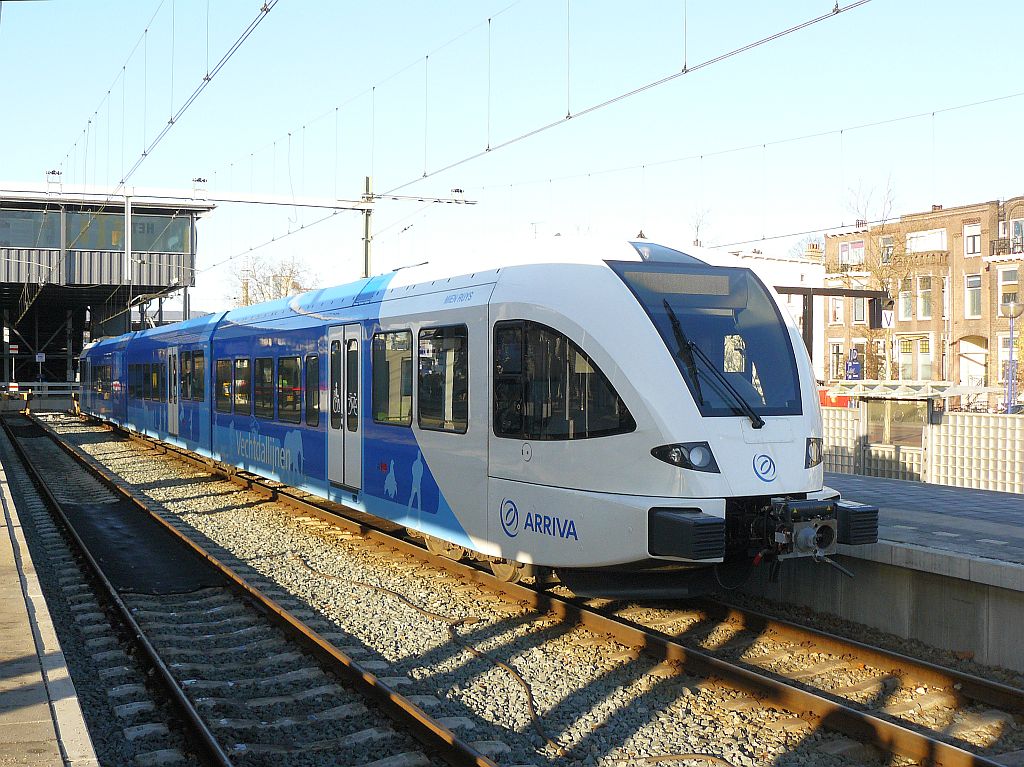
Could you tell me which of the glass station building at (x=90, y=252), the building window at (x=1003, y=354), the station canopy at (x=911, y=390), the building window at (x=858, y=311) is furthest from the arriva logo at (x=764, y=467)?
the building window at (x=858, y=311)

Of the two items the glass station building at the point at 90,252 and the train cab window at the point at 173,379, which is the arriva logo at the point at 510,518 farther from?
the glass station building at the point at 90,252

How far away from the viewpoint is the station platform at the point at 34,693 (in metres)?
4.88

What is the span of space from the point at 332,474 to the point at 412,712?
21.8 feet

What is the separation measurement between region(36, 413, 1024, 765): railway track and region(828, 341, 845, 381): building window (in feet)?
130

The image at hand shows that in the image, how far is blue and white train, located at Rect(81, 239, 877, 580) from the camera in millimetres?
7418

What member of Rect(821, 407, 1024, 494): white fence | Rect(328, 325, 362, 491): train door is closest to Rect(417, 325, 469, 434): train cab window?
Rect(328, 325, 362, 491): train door

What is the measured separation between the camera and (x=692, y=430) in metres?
7.40

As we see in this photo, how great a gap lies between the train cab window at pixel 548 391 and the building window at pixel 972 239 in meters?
39.9

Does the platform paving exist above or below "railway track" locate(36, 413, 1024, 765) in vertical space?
above

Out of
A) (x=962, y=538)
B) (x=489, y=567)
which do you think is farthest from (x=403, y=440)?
(x=962, y=538)

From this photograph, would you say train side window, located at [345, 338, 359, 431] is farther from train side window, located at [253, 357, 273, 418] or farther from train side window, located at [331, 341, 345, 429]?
train side window, located at [253, 357, 273, 418]

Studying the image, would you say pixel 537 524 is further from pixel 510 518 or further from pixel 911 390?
pixel 911 390

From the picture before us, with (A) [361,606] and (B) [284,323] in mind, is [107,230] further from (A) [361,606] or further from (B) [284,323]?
(A) [361,606]

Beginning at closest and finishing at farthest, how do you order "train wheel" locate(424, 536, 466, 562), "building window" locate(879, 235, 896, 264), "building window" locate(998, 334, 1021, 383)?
1. "train wheel" locate(424, 536, 466, 562)
2. "building window" locate(879, 235, 896, 264)
3. "building window" locate(998, 334, 1021, 383)
